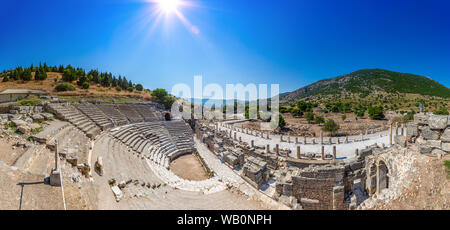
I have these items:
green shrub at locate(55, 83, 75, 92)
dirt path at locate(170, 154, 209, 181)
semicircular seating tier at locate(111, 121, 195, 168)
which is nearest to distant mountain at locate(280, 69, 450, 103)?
semicircular seating tier at locate(111, 121, 195, 168)

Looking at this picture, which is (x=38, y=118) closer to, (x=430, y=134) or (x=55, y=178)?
(x=55, y=178)

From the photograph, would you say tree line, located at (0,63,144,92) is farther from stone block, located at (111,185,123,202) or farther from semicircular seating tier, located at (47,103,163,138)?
stone block, located at (111,185,123,202)

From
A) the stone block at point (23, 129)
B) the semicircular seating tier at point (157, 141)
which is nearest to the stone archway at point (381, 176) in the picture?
the semicircular seating tier at point (157, 141)

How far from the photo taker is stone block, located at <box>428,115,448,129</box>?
751 cm

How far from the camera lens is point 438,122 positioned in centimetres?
766

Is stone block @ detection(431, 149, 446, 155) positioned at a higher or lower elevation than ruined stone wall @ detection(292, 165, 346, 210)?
higher

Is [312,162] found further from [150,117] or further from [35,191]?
[150,117]

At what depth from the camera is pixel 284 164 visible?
14305mm

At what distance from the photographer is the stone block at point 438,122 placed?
24.6ft

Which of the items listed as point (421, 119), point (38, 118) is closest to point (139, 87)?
point (38, 118)

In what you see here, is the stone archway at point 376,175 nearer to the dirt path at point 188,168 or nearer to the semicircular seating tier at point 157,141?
the dirt path at point 188,168

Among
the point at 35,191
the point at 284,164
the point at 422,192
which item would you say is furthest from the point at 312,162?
the point at 35,191
